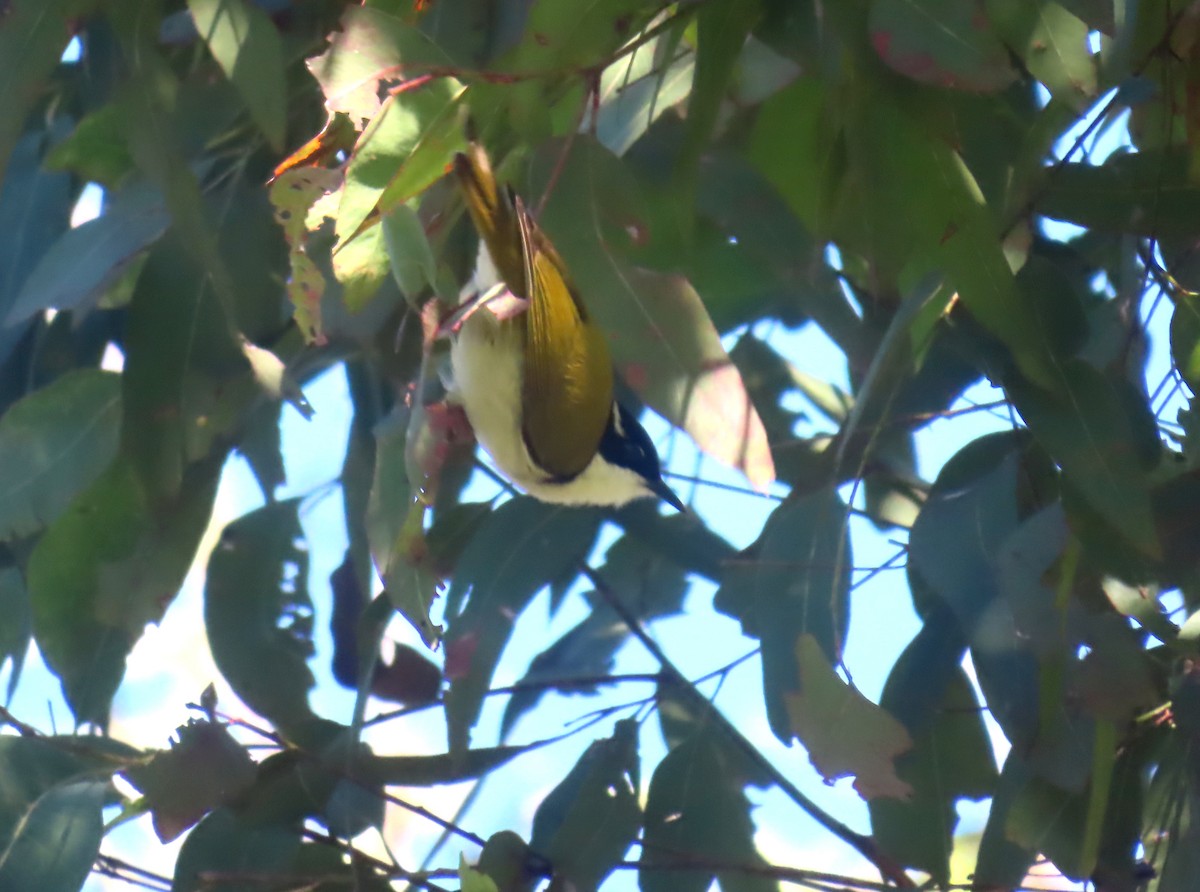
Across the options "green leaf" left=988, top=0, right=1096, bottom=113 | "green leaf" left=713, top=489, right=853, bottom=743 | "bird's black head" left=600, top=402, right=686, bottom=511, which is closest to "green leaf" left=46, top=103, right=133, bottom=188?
"bird's black head" left=600, top=402, right=686, bottom=511

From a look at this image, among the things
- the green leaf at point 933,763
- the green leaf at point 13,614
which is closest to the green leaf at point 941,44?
the green leaf at point 933,763

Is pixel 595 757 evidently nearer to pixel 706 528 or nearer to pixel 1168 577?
pixel 706 528

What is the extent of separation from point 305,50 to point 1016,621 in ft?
3.56

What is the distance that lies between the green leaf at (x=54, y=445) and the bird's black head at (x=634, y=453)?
2.19 feet

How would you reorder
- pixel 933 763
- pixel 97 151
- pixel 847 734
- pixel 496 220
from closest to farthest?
pixel 847 734
pixel 496 220
pixel 933 763
pixel 97 151

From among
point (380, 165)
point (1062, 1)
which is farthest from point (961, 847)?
point (380, 165)

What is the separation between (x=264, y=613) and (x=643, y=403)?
0.57 m

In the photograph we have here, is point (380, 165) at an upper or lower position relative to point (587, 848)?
upper

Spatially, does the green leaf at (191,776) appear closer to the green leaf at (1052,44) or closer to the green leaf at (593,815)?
the green leaf at (593,815)

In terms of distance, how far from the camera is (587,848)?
5.16 feet

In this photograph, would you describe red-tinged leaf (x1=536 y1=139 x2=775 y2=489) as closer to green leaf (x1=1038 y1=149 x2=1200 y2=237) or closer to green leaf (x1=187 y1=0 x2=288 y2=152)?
green leaf (x1=187 y1=0 x2=288 y2=152)

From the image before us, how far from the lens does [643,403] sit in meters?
1.64

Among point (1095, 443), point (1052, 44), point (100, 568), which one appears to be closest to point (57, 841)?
point (100, 568)

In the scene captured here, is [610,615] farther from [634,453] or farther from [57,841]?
[57,841]
